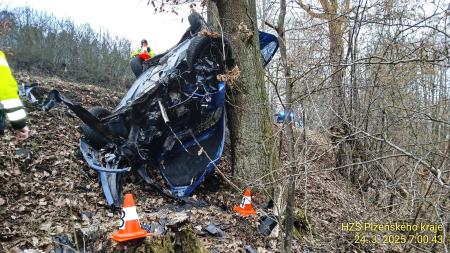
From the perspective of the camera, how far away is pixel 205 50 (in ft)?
18.3

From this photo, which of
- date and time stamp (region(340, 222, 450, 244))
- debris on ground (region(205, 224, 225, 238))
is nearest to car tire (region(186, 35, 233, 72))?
debris on ground (region(205, 224, 225, 238))

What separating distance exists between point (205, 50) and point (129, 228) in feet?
10.1

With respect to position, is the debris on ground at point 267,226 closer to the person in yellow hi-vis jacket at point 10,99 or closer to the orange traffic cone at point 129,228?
the orange traffic cone at point 129,228

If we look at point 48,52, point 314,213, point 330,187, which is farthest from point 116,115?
point 48,52

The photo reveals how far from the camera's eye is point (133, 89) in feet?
20.8

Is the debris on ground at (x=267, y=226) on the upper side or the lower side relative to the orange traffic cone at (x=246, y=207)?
lower

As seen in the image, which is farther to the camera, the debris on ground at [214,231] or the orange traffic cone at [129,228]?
the debris on ground at [214,231]

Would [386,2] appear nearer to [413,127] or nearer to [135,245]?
[413,127]

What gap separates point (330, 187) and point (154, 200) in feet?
12.1

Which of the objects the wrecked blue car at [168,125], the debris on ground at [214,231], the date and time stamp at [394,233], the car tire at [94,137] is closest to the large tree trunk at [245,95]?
the wrecked blue car at [168,125]

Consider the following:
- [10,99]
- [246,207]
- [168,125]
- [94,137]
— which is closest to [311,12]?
[168,125]

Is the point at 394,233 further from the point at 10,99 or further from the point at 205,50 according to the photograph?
the point at 10,99

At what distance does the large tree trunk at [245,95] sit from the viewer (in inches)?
234

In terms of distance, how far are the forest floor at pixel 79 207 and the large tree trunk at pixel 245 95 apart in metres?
0.64
